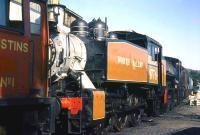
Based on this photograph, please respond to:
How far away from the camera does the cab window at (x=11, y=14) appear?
6816 millimetres

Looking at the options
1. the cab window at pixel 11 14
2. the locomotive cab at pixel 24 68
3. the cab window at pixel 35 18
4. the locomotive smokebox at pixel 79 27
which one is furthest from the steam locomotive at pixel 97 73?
the cab window at pixel 11 14

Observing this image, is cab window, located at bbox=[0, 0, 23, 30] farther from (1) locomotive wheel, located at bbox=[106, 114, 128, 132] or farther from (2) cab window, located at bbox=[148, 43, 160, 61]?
(2) cab window, located at bbox=[148, 43, 160, 61]

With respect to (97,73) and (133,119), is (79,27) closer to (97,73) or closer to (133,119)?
(97,73)

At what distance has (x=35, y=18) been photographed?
7984mm

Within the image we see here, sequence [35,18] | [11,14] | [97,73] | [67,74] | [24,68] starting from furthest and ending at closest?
[97,73], [67,74], [35,18], [24,68], [11,14]

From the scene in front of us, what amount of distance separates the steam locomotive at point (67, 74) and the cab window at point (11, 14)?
0.06ft

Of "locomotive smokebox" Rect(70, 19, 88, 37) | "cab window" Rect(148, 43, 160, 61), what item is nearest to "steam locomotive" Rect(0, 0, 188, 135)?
"locomotive smokebox" Rect(70, 19, 88, 37)

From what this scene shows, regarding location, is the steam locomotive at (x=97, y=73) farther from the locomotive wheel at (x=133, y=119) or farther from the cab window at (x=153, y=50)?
the cab window at (x=153, y=50)

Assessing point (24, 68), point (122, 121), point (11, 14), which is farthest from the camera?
point (122, 121)

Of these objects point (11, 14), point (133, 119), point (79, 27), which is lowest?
point (133, 119)

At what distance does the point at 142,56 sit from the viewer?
16469 millimetres

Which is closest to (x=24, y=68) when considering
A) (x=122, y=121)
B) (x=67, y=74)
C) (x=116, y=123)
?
(x=67, y=74)

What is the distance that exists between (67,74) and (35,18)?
2929 mm

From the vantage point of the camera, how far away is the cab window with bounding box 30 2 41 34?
7.83m
